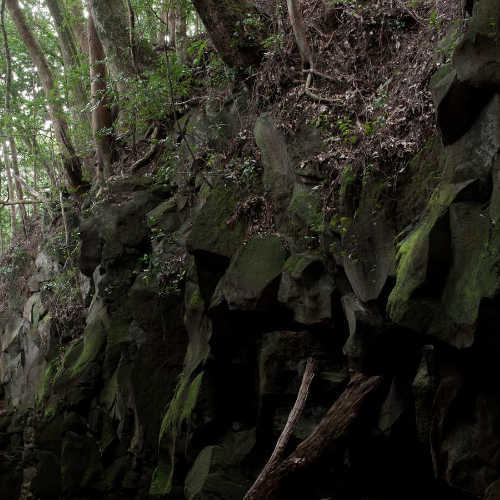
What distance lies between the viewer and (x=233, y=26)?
27.0ft

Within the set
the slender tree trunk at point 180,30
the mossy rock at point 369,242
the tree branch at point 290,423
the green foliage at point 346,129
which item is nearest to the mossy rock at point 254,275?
the tree branch at point 290,423

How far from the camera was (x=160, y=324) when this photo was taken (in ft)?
29.0

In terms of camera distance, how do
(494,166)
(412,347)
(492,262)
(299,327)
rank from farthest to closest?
(299,327), (412,347), (494,166), (492,262)

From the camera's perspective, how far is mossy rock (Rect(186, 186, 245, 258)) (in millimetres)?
7328

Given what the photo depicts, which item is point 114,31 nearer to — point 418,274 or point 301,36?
point 301,36

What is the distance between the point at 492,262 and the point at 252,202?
4235 mm

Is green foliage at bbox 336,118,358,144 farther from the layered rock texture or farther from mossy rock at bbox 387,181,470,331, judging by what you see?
mossy rock at bbox 387,181,470,331

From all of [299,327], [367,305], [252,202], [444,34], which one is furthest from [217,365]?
[444,34]

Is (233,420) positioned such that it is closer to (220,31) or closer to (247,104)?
(247,104)

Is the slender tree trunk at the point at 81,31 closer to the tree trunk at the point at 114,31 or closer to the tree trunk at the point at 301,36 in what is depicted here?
the tree trunk at the point at 114,31

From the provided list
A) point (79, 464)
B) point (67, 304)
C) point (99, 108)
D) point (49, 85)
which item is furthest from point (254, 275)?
point (49, 85)

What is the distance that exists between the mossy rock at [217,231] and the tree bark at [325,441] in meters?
2.86

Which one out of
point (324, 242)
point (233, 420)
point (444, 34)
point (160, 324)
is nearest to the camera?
point (444, 34)

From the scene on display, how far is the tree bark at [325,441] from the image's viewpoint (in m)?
4.91
